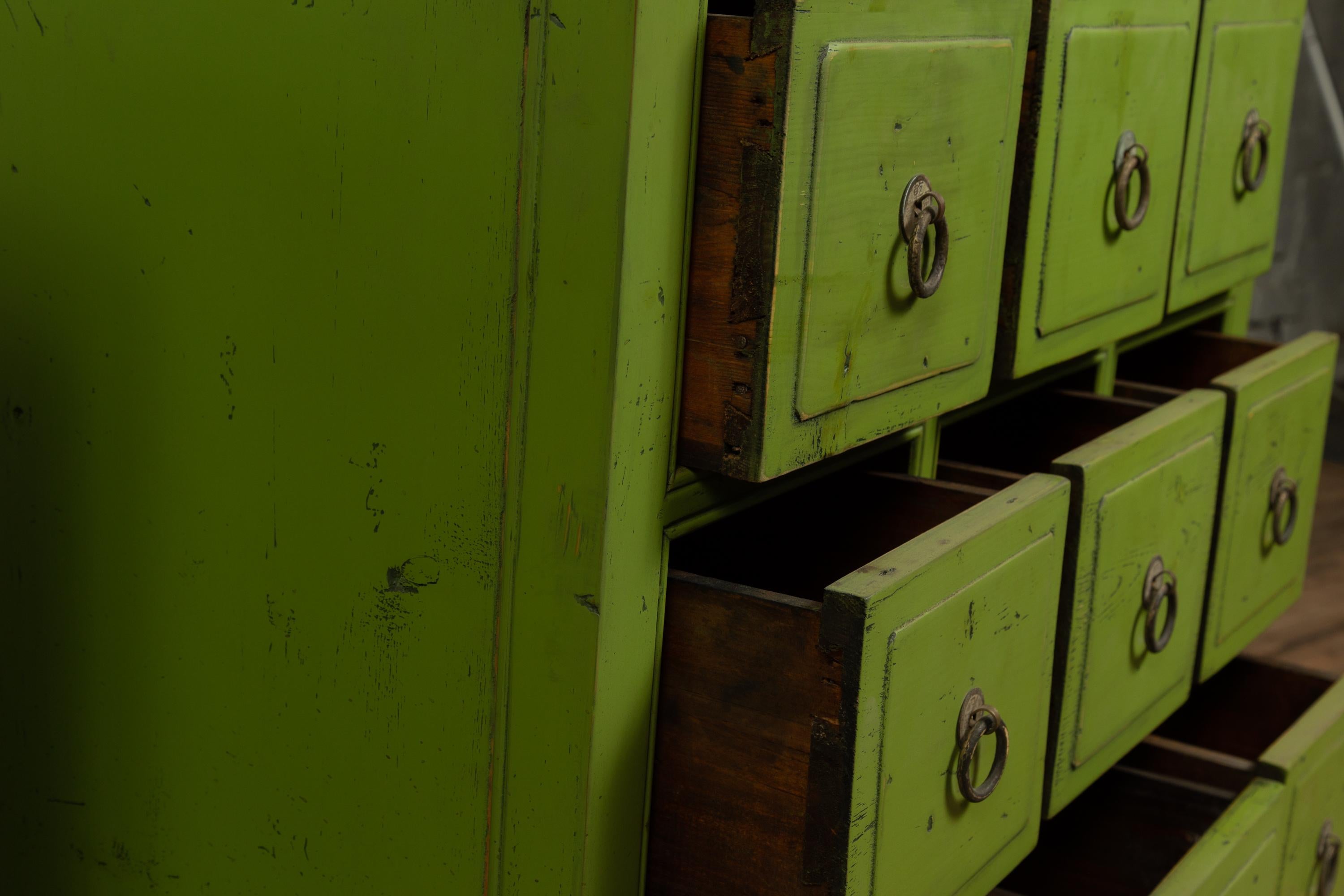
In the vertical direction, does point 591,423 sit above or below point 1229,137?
below

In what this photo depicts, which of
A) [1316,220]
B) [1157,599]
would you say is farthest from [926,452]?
[1316,220]

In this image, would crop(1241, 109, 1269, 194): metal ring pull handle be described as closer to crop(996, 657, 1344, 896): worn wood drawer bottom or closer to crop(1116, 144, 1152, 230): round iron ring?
crop(1116, 144, 1152, 230): round iron ring

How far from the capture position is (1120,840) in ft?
5.86

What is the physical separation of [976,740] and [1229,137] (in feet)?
2.75

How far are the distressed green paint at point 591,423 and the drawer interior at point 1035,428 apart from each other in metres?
0.71

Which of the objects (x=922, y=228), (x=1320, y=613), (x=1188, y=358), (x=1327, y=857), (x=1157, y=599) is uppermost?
(x=922, y=228)

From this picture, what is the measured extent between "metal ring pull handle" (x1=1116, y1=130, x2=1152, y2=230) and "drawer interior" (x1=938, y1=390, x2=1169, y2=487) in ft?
0.73

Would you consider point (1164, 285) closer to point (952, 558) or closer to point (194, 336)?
point (952, 558)

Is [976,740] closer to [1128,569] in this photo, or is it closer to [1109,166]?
[1128,569]

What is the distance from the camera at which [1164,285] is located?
1486mm

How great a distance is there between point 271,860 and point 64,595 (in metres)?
0.24

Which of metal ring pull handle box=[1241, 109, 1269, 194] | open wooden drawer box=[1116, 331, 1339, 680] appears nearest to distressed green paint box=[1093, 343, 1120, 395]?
open wooden drawer box=[1116, 331, 1339, 680]

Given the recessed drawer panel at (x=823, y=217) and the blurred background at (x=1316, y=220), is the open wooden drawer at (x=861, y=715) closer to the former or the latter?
the recessed drawer panel at (x=823, y=217)

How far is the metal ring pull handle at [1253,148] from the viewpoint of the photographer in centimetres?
160
